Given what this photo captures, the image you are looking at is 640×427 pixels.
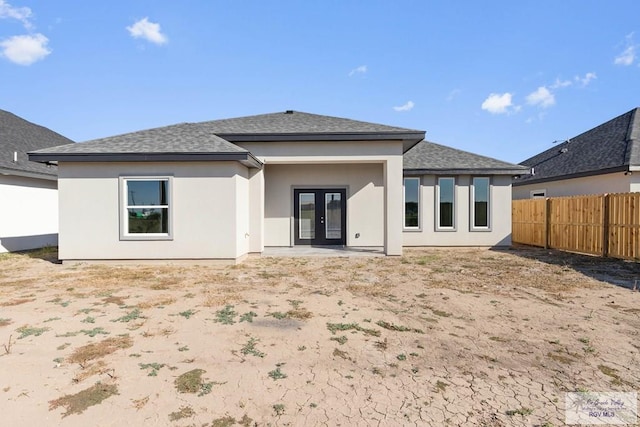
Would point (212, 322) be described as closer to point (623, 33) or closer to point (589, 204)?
point (589, 204)

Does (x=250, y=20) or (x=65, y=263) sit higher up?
(x=250, y=20)

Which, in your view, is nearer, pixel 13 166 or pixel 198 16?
pixel 198 16

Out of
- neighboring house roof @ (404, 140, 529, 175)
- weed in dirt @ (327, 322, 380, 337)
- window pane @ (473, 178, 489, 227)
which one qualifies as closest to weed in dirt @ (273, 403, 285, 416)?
weed in dirt @ (327, 322, 380, 337)

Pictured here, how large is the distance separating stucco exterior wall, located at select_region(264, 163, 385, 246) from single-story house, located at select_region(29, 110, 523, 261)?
0.13ft

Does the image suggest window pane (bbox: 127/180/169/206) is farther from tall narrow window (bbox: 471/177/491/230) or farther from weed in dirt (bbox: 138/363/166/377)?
tall narrow window (bbox: 471/177/491/230)

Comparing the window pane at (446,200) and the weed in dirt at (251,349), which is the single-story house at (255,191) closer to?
the window pane at (446,200)

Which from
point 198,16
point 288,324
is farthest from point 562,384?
point 198,16

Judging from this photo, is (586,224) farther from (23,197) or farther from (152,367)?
(23,197)

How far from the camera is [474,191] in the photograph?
1372 cm

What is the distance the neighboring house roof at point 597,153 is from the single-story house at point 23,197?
74.8 ft

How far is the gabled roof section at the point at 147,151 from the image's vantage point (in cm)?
924

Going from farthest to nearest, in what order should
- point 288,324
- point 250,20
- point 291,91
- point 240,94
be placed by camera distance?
1. point 291,91
2. point 240,94
3. point 250,20
4. point 288,324

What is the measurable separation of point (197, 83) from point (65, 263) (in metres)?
9.55

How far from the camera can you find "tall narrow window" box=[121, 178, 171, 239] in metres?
9.55
